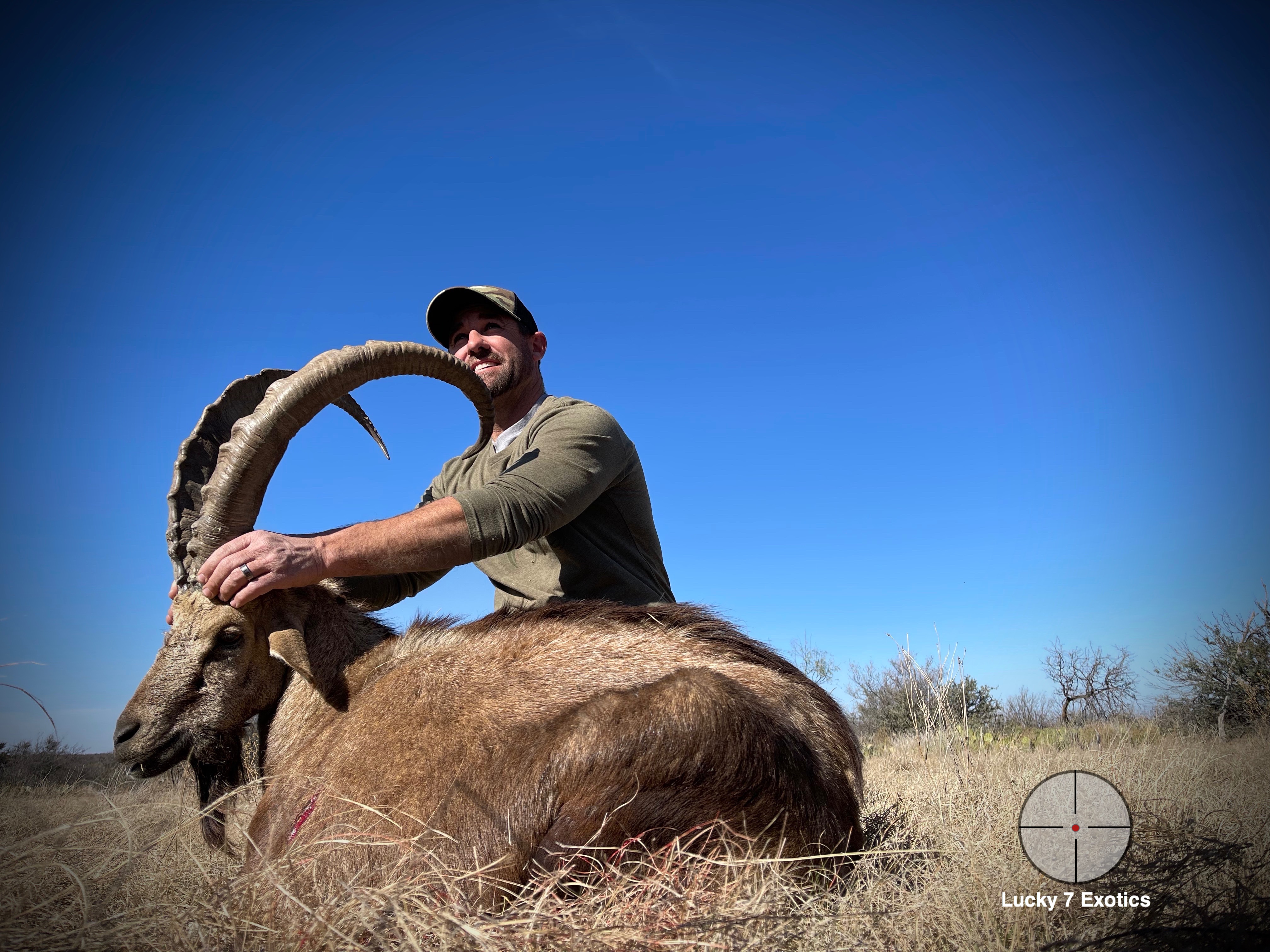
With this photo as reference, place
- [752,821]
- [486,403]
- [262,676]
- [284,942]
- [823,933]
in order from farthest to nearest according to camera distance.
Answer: [486,403] < [262,676] < [752,821] < [823,933] < [284,942]

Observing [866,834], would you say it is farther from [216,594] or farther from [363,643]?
[216,594]

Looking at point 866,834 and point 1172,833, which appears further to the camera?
point 866,834

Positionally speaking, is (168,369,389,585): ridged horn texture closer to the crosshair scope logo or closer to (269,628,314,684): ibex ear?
(269,628,314,684): ibex ear

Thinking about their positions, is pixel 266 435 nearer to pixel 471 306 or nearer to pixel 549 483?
pixel 549 483

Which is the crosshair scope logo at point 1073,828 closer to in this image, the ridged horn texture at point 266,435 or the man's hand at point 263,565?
the man's hand at point 263,565

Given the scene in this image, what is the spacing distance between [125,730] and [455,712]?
1605mm

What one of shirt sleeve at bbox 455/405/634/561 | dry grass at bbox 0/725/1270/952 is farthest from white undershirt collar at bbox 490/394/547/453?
dry grass at bbox 0/725/1270/952

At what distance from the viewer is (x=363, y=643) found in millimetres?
3920

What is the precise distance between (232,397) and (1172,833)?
16.6 ft

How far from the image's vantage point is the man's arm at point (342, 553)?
317 cm

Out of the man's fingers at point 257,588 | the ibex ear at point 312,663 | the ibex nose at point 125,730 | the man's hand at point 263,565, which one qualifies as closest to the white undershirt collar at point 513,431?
the ibex ear at point 312,663

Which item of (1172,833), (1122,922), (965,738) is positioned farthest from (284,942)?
(965,738)

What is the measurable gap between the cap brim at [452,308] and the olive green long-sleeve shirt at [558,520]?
902 millimetres

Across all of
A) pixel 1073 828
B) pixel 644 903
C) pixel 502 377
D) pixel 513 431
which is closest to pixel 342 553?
pixel 644 903
